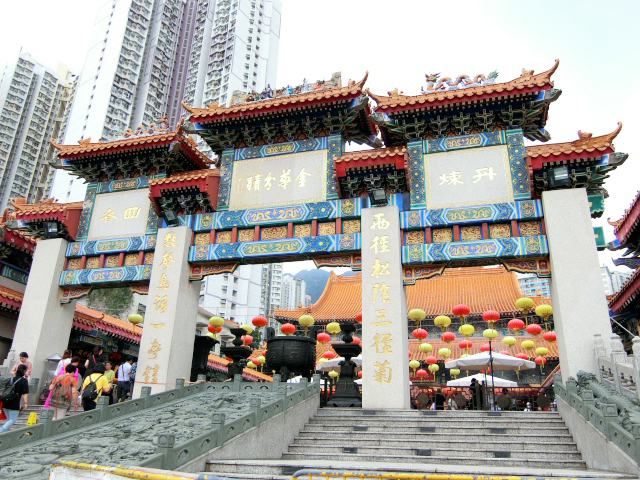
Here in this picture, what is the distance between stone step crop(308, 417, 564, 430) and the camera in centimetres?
863

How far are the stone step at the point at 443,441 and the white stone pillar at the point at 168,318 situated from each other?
518 centimetres

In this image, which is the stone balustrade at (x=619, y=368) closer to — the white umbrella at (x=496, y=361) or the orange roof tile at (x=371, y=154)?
the orange roof tile at (x=371, y=154)

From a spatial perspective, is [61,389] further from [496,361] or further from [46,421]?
[496,361]

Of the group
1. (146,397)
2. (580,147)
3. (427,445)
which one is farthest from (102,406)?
(580,147)

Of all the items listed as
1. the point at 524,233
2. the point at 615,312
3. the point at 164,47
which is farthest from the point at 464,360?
the point at 164,47

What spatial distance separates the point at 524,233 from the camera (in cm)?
1184

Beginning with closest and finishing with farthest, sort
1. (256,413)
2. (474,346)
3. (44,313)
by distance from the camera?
(256,413) → (44,313) → (474,346)

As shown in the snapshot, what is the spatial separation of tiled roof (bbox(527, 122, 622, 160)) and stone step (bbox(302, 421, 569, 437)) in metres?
6.19

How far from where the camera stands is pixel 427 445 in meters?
7.93

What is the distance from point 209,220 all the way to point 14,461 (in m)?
8.89

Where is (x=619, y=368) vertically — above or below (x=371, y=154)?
below

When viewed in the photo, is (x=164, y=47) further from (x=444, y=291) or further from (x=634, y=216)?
(x=634, y=216)

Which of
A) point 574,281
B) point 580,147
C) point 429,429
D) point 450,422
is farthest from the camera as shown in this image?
point 580,147

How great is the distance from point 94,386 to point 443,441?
6.21 meters
